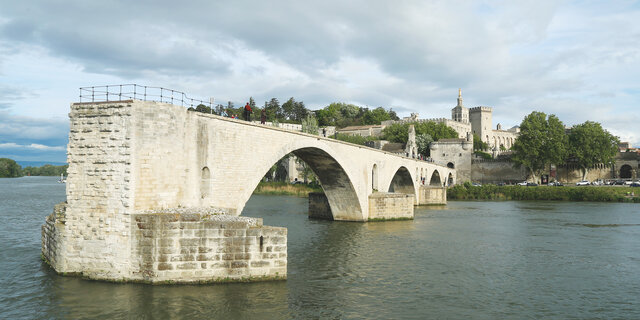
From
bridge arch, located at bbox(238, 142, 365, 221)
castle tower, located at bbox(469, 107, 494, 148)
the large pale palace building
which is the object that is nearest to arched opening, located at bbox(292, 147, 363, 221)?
bridge arch, located at bbox(238, 142, 365, 221)

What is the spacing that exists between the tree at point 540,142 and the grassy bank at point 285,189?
3433 cm

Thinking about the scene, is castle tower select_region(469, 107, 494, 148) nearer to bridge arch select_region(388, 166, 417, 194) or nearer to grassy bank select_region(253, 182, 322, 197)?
grassy bank select_region(253, 182, 322, 197)

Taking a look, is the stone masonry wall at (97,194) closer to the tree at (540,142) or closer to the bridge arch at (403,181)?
the bridge arch at (403,181)

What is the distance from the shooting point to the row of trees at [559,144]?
69.7 metres

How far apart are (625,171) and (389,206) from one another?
201ft

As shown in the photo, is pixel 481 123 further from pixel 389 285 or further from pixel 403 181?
pixel 389 285

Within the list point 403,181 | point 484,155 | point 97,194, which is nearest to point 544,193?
point 403,181

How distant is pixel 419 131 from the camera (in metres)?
96.6

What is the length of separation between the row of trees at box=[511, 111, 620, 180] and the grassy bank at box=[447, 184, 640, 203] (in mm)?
11159

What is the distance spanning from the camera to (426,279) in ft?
52.0

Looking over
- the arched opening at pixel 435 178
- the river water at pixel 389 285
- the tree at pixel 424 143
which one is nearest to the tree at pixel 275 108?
the tree at pixel 424 143

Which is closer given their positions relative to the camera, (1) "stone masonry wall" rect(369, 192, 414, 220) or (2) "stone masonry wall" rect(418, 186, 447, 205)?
(1) "stone masonry wall" rect(369, 192, 414, 220)

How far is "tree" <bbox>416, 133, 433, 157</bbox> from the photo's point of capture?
294 feet

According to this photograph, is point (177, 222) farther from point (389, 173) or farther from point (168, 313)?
point (389, 173)
